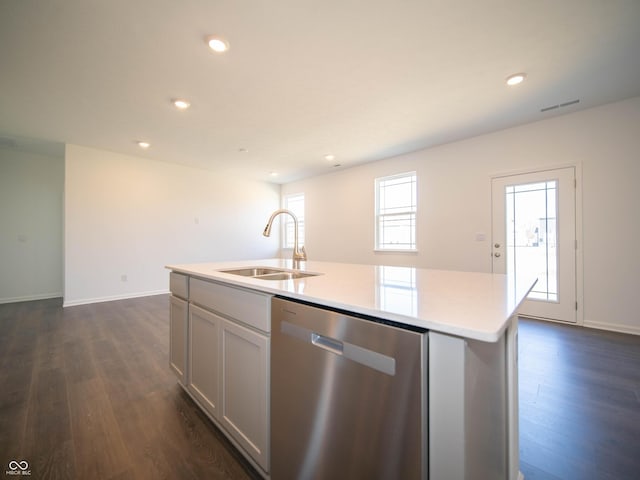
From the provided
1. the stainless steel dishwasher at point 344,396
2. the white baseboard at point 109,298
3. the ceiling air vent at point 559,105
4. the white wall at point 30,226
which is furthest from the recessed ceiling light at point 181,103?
the ceiling air vent at point 559,105

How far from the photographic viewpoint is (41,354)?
2426 millimetres

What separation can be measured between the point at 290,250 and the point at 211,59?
206 inches

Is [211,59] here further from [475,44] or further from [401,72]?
[475,44]

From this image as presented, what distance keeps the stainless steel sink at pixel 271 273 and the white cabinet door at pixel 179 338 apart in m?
0.41

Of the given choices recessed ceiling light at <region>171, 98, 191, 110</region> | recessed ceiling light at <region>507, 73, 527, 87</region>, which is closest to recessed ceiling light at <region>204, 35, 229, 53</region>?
recessed ceiling light at <region>171, 98, 191, 110</region>

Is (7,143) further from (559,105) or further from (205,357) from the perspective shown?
(559,105)

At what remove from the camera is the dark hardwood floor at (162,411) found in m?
1.25

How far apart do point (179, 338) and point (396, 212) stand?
4051mm

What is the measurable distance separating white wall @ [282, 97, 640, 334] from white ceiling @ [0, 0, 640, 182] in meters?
0.26

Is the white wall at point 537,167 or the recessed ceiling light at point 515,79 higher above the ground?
the recessed ceiling light at point 515,79

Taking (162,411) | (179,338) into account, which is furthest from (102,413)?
(179,338)

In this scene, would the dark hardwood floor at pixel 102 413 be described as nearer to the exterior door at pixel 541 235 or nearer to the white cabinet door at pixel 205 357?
the white cabinet door at pixel 205 357

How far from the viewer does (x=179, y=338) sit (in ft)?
5.97

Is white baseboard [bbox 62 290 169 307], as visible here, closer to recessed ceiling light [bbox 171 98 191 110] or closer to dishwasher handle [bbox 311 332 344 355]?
recessed ceiling light [bbox 171 98 191 110]
